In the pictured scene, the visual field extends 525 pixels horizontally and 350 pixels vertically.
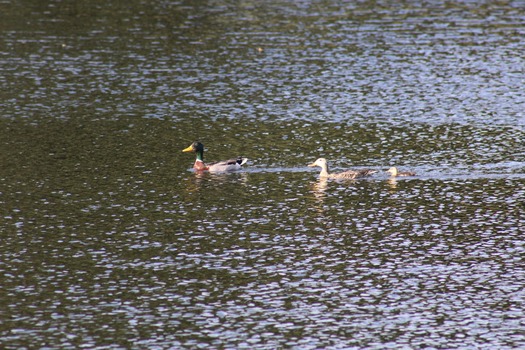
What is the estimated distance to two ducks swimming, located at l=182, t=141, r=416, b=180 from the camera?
39312 millimetres

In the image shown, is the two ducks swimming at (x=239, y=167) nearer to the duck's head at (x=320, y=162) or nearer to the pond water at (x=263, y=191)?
the duck's head at (x=320, y=162)

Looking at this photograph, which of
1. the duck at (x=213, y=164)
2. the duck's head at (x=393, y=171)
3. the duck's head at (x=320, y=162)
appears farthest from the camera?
the duck at (x=213, y=164)

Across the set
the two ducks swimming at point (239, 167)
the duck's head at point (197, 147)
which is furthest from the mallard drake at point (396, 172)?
the duck's head at point (197, 147)

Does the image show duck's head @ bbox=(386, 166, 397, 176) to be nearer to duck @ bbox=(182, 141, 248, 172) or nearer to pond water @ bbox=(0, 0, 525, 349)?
pond water @ bbox=(0, 0, 525, 349)

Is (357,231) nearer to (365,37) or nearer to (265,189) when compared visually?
(265,189)

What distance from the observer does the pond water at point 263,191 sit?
25.1 meters

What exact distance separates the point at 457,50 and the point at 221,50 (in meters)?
16.1

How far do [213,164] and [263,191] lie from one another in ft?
14.1

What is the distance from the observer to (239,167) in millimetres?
40938

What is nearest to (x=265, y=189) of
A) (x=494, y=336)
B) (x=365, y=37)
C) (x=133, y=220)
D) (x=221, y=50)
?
(x=133, y=220)

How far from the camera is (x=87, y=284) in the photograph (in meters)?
27.5

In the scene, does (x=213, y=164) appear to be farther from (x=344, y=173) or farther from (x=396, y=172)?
(x=396, y=172)

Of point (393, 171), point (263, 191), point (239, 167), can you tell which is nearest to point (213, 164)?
point (239, 167)

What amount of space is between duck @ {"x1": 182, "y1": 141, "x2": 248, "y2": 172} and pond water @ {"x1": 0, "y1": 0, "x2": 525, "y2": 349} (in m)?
0.40
